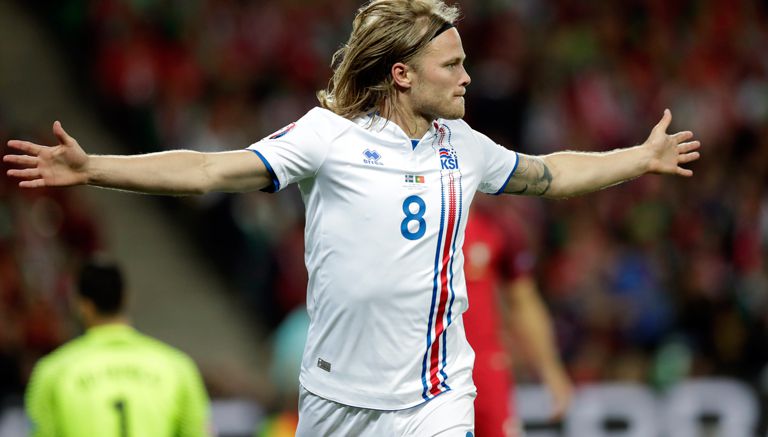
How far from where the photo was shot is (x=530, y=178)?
527cm

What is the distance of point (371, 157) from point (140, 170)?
2.92 feet

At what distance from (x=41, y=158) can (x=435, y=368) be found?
5.31 feet

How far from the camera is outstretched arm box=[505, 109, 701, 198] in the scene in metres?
5.27

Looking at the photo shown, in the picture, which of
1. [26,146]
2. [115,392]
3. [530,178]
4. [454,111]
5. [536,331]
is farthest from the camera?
[536,331]

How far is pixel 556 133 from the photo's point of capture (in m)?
12.9

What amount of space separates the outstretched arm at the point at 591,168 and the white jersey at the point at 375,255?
1.57 feet

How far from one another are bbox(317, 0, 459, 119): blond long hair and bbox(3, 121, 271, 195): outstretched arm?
0.57 m

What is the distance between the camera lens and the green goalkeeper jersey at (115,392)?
217 inches

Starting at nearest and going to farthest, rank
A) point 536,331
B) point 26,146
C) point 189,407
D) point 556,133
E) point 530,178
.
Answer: point 26,146, point 530,178, point 189,407, point 536,331, point 556,133

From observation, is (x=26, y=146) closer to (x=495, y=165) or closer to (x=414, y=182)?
(x=414, y=182)

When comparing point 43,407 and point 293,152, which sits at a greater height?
point 293,152

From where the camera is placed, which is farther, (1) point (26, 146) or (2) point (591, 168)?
(2) point (591, 168)

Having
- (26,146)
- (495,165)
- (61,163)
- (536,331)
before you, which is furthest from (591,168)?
(536,331)

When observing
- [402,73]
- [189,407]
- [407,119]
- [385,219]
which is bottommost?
[189,407]
